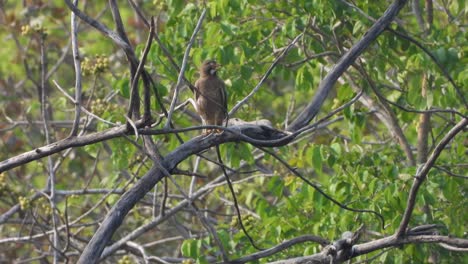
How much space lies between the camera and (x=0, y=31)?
11.4m

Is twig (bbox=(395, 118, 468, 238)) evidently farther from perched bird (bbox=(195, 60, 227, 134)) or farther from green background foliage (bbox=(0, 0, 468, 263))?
perched bird (bbox=(195, 60, 227, 134))

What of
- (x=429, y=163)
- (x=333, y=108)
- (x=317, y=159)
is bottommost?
(x=429, y=163)

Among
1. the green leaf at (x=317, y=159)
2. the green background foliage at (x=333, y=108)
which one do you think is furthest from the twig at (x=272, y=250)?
the green leaf at (x=317, y=159)

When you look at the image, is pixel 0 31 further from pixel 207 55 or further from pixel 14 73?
pixel 207 55

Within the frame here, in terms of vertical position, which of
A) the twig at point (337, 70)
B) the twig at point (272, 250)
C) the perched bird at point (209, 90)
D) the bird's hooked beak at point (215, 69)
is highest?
Result: the bird's hooked beak at point (215, 69)

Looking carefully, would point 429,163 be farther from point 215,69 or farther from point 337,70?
point 215,69

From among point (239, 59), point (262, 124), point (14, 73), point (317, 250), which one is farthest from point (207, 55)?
point (14, 73)

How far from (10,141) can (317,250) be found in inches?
190

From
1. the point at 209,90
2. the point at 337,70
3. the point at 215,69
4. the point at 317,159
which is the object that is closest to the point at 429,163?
the point at 337,70

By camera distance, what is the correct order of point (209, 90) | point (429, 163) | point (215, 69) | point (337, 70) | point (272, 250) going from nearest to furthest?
1. point (429, 163)
2. point (272, 250)
3. point (337, 70)
4. point (209, 90)
5. point (215, 69)

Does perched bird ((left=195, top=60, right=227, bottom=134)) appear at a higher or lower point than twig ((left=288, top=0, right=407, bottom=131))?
higher

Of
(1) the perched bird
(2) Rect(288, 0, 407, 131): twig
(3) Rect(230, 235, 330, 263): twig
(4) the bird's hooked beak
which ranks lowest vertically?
(3) Rect(230, 235, 330, 263): twig

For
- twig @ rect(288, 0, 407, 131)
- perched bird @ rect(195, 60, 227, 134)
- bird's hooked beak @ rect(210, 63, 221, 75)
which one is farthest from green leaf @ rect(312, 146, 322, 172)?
twig @ rect(288, 0, 407, 131)

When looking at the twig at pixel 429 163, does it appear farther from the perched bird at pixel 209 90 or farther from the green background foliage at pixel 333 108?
the perched bird at pixel 209 90
